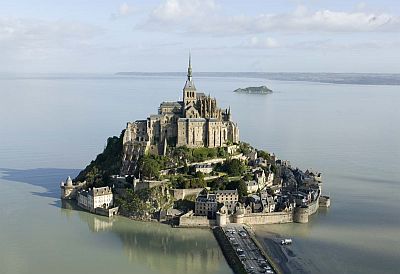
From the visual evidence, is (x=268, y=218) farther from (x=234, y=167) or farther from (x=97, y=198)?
(x=97, y=198)

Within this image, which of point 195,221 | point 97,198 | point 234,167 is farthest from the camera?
point 234,167

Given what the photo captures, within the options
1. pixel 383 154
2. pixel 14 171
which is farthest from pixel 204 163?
pixel 383 154

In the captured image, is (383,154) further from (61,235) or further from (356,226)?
(61,235)

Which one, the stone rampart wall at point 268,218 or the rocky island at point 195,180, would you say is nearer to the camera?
the stone rampart wall at point 268,218

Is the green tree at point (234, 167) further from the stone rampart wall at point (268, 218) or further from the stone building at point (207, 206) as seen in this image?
the stone rampart wall at point (268, 218)

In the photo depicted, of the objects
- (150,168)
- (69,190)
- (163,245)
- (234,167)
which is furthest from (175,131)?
(163,245)

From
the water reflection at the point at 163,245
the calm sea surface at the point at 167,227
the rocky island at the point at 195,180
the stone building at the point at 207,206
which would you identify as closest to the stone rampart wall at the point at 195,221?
the rocky island at the point at 195,180

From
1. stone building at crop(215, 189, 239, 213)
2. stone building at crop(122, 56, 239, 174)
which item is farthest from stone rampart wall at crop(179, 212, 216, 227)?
stone building at crop(122, 56, 239, 174)
